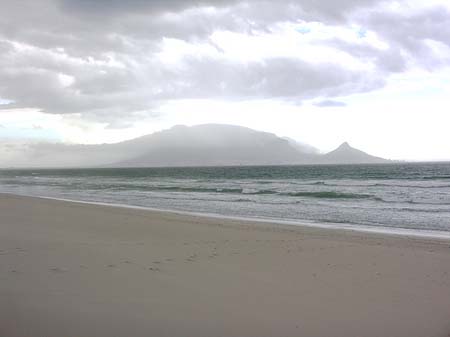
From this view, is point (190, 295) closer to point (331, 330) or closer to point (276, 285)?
point (276, 285)

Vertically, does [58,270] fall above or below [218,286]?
above

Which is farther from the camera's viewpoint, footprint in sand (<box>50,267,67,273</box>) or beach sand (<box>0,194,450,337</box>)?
footprint in sand (<box>50,267,67,273</box>)

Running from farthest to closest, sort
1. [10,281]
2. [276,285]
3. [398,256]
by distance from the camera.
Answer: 1. [398,256]
2. [276,285]
3. [10,281]

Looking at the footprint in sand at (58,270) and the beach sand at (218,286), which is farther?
the footprint in sand at (58,270)

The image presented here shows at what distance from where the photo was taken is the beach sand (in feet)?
14.4

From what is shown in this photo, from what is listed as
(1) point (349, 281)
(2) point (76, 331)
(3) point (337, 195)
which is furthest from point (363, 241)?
(3) point (337, 195)

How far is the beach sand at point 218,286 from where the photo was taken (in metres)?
4.39

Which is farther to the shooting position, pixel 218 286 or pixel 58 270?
pixel 58 270

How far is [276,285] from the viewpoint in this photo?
603 cm

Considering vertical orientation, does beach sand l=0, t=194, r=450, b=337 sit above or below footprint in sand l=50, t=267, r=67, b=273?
below

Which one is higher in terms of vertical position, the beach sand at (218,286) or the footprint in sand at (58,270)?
the footprint in sand at (58,270)

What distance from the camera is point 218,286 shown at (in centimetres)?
583

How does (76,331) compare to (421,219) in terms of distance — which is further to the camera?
(421,219)

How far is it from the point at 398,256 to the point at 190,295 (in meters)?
5.34
